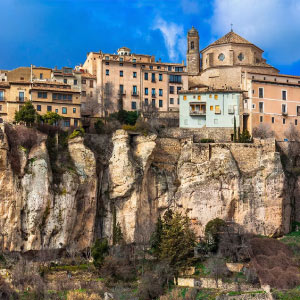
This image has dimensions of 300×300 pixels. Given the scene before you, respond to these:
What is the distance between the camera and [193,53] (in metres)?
73.5

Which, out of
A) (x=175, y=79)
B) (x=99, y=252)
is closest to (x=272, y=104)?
(x=175, y=79)

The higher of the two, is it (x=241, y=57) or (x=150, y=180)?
(x=241, y=57)

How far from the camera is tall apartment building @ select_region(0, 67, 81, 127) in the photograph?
61781mm

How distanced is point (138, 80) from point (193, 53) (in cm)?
793

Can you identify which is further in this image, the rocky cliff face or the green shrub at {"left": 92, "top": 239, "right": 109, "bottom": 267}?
the rocky cliff face

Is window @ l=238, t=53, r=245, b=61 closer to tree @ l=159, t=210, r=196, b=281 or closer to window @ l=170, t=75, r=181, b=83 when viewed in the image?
window @ l=170, t=75, r=181, b=83

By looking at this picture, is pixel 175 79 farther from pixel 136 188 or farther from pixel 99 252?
pixel 99 252

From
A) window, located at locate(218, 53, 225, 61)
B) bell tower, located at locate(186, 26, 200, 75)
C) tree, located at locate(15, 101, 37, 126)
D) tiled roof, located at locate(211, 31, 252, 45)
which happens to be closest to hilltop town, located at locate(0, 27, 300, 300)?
window, located at locate(218, 53, 225, 61)

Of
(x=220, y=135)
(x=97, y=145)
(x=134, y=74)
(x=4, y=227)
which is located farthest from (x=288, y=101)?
(x=4, y=227)

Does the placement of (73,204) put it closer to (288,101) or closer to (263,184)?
(263,184)

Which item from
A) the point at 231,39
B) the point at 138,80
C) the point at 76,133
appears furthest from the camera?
the point at 231,39

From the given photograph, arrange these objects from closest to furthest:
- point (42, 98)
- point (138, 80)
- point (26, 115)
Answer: point (26, 115) → point (42, 98) → point (138, 80)

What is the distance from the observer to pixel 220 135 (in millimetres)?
63875

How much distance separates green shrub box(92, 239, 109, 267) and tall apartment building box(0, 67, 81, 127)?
1172cm
